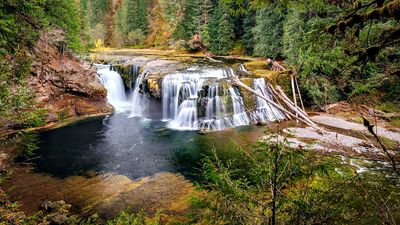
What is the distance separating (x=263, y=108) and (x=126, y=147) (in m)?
10.4

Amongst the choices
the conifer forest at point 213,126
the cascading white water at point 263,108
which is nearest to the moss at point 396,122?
the conifer forest at point 213,126

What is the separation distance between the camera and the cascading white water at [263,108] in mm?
19703

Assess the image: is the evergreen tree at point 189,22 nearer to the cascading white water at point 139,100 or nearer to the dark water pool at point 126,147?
the cascading white water at point 139,100

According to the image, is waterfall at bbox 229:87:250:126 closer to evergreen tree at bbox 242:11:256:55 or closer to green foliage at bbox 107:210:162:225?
green foliage at bbox 107:210:162:225

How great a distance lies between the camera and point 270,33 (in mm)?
29469

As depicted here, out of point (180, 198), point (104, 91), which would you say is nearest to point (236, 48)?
point (104, 91)

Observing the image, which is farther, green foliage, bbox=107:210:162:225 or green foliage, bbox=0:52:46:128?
green foliage, bbox=0:52:46:128

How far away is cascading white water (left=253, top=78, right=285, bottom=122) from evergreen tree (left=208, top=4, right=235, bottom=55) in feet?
61.2

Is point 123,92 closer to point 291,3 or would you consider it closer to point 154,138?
point 154,138

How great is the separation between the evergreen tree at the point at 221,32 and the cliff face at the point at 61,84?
20.3 metres

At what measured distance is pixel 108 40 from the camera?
223 feet

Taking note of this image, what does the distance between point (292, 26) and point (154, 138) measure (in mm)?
15961

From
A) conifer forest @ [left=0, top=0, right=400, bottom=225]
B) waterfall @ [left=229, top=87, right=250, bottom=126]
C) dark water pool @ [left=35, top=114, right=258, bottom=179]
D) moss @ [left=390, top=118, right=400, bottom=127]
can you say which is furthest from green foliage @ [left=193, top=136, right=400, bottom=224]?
moss @ [left=390, top=118, right=400, bottom=127]

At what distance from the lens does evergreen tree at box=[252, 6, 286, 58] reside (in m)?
28.8
